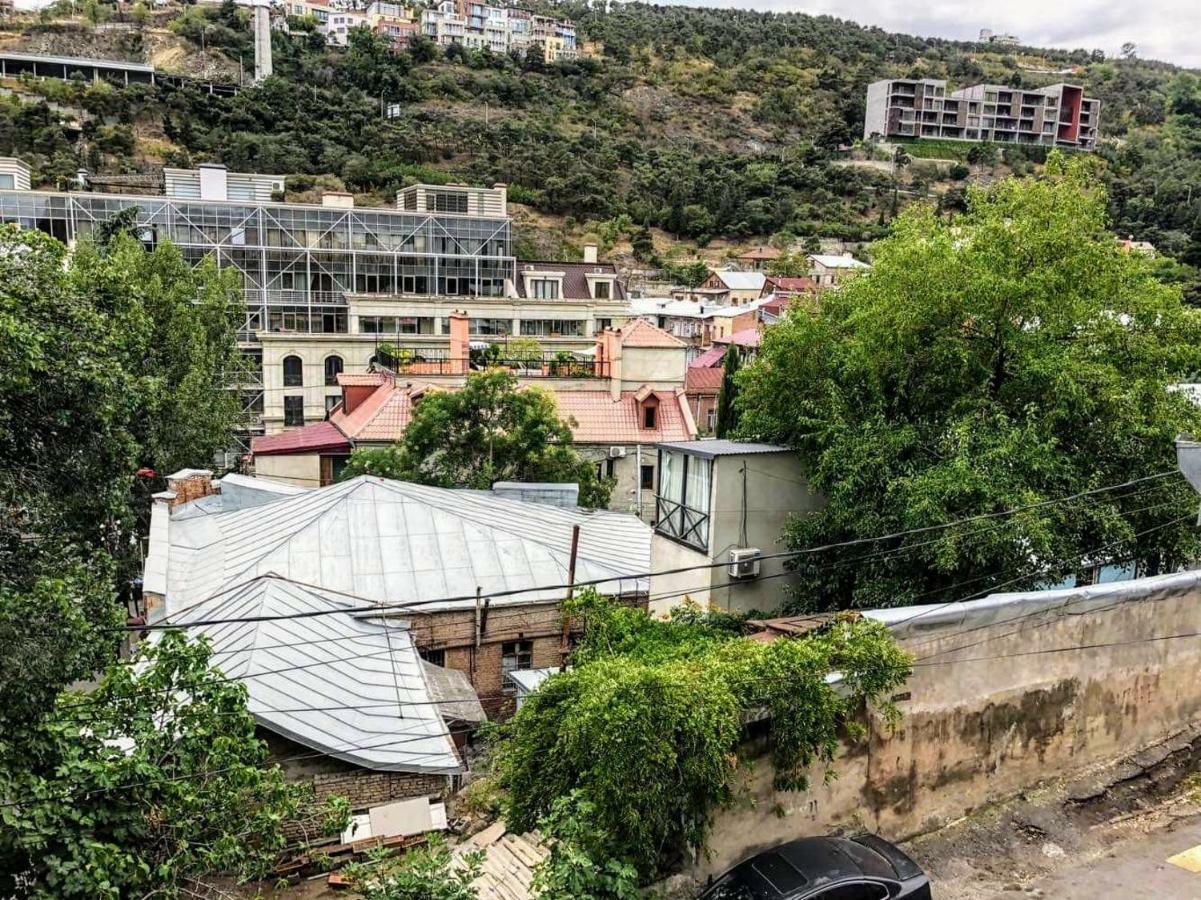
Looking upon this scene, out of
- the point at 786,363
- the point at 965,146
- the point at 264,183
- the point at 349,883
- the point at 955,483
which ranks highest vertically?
the point at 965,146

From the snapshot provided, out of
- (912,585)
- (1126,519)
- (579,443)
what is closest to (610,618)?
(912,585)

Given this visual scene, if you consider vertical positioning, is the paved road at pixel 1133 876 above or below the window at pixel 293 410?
above

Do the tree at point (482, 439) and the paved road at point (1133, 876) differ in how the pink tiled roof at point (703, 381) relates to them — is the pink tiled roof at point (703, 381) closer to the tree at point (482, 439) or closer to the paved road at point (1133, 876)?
the tree at point (482, 439)

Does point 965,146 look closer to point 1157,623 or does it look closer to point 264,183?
point 264,183

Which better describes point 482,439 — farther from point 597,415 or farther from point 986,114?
point 986,114

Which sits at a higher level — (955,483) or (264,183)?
(264,183)

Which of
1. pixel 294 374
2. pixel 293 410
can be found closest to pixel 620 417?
pixel 293 410

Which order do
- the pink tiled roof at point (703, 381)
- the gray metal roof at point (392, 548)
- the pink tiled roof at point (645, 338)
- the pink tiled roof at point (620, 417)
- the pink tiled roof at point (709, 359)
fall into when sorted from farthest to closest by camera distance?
the pink tiled roof at point (709, 359), the pink tiled roof at point (703, 381), the pink tiled roof at point (645, 338), the pink tiled roof at point (620, 417), the gray metal roof at point (392, 548)

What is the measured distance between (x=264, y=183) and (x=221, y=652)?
150ft

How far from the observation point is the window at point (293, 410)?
134 ft

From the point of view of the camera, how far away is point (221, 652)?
512 inches

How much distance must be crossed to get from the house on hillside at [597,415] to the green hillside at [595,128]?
54530 mm

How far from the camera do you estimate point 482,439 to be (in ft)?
78.8

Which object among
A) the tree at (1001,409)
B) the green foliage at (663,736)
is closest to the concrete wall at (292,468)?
the tree at (1001,409)
